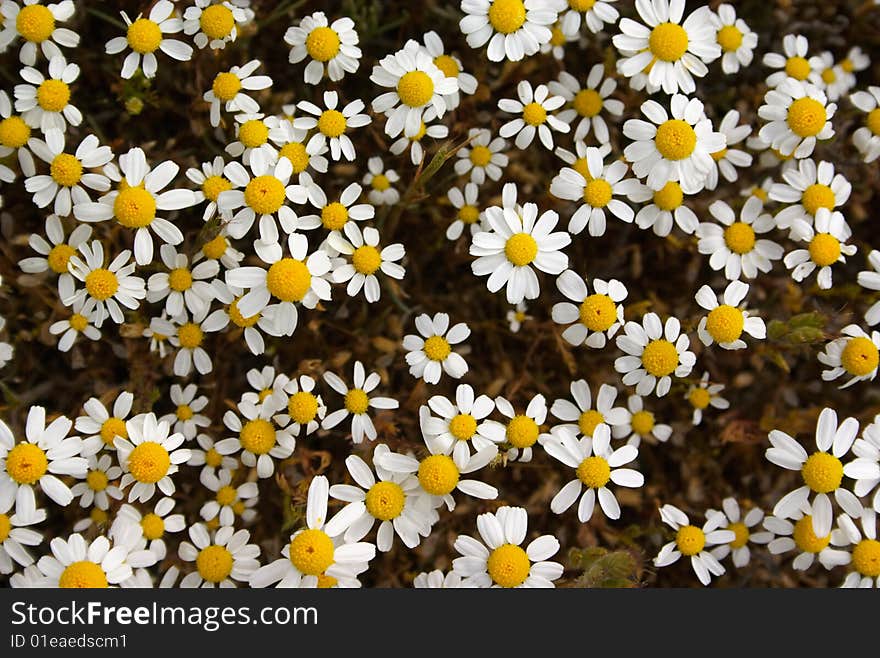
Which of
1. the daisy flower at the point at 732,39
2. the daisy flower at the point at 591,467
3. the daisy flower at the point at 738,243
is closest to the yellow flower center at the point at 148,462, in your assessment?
the daisy flower at the point at 591,467

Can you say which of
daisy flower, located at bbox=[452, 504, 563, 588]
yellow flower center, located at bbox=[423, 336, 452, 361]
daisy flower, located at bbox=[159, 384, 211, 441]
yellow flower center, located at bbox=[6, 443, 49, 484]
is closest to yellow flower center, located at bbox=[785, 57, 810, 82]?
yellow flower center, located at bbox=[423, 336, 452, 361]

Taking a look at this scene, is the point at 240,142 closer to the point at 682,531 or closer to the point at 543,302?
the point at 543,302

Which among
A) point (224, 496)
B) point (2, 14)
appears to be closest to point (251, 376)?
point (224, 496)

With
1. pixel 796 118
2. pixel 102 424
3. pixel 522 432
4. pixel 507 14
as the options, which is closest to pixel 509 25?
pixel 507 14

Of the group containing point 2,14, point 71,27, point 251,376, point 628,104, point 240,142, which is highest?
A: point 71,27

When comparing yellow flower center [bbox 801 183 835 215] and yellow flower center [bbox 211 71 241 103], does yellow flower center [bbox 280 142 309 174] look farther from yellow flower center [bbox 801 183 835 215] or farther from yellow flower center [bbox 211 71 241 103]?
yellow flower center [bbox 801 183 835 215]

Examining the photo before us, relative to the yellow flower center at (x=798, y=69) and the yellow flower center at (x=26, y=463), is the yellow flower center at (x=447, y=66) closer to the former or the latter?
the yellow flower center at (x=798, y=69)
